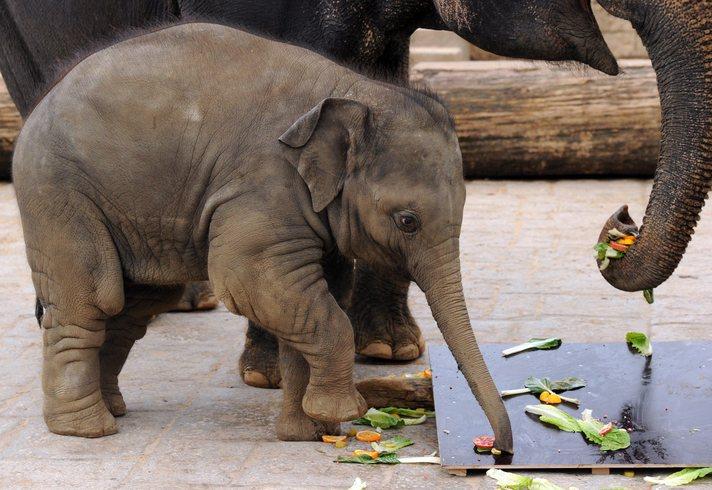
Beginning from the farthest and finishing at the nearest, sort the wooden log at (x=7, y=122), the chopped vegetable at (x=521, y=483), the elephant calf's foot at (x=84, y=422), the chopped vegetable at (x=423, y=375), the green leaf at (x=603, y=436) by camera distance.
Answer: the wooden log at (x=7, y=122), the chopped vegetable at (x=423, y=375), the elephant calf's foot at (x=84, y=422), the green leaf at (x=603, y=436), the chopped vegetable at (x=521, y=483)

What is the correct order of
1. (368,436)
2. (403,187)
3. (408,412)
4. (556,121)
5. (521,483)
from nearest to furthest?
(521,483) < (403,187) < (368,436) < (408,412) < (556,121)

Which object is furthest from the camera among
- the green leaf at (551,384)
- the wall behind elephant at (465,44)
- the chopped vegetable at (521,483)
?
the wall behind elephant at (465,44)

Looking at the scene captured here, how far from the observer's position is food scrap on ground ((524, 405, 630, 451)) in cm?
402

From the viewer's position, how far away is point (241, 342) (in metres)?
5.55

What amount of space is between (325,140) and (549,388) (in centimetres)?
122

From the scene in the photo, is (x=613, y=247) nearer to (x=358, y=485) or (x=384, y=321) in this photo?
(x=358, y=485)

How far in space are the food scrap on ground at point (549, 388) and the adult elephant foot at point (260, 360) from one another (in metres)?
0.88

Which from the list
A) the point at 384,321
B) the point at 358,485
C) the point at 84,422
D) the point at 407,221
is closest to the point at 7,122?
the point at 384,321

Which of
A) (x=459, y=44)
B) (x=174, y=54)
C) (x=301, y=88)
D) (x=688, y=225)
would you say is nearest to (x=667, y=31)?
(x=688, y=225)

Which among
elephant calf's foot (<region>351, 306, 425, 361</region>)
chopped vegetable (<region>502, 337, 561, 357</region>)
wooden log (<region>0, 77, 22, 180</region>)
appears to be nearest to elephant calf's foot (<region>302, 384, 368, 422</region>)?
chopped vegetable (<region>502, 337, 561, 357</region>)

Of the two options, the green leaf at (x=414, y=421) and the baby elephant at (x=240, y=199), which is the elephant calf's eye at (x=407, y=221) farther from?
the green leaf at (x=414, y=421)

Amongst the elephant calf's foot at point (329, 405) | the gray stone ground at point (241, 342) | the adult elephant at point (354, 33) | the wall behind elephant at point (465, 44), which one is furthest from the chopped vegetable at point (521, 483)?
the wall behind elephant at point (465, 44)

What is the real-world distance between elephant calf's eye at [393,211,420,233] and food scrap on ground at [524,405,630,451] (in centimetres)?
78

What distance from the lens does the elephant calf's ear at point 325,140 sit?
393 cm
